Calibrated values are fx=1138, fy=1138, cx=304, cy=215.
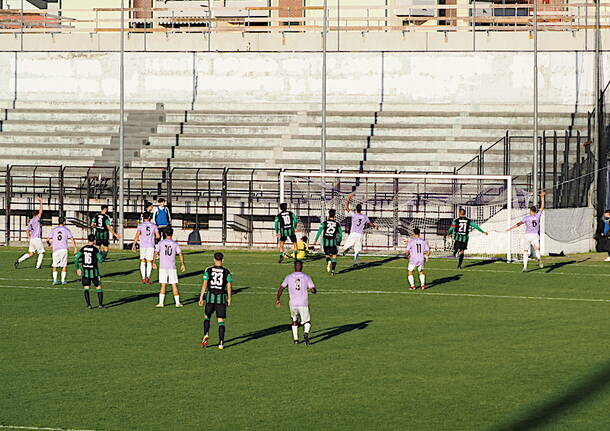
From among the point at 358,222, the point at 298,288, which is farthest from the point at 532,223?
the point at 298,288

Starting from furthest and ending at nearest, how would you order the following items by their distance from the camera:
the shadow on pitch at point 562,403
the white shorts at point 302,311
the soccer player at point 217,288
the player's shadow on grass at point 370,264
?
the player's shadow on grass at point 370,264, the white shorts at point 302,311, the soccer player at point 217,288, the shadow on pitch at point 562,403

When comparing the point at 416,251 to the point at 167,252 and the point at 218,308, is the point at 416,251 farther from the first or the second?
the point at 218,308

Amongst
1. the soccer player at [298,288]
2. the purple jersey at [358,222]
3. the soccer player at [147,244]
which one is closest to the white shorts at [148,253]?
the soccer player at [147,244]

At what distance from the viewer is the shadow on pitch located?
1425 centimetres

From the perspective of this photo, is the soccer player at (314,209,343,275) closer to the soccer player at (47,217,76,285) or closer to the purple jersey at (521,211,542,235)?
the purple jersey at (521,211,542,235)

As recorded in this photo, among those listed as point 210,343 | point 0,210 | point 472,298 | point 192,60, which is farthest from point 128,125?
point 210,343

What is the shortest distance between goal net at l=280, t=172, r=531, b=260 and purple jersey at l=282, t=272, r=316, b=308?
18.4m

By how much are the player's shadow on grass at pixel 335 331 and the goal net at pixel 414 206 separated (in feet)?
48.6

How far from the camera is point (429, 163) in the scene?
1908 inches

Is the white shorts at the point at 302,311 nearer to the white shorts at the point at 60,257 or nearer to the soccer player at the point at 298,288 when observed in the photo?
the soccer player at the point at 298,288

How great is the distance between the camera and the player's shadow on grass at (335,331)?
68.8 feet

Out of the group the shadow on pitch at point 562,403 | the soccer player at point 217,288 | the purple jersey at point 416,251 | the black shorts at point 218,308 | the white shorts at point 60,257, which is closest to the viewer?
the shadow on pitch at point 562,403

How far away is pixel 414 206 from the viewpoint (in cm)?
4309

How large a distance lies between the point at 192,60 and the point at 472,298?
31.9m
